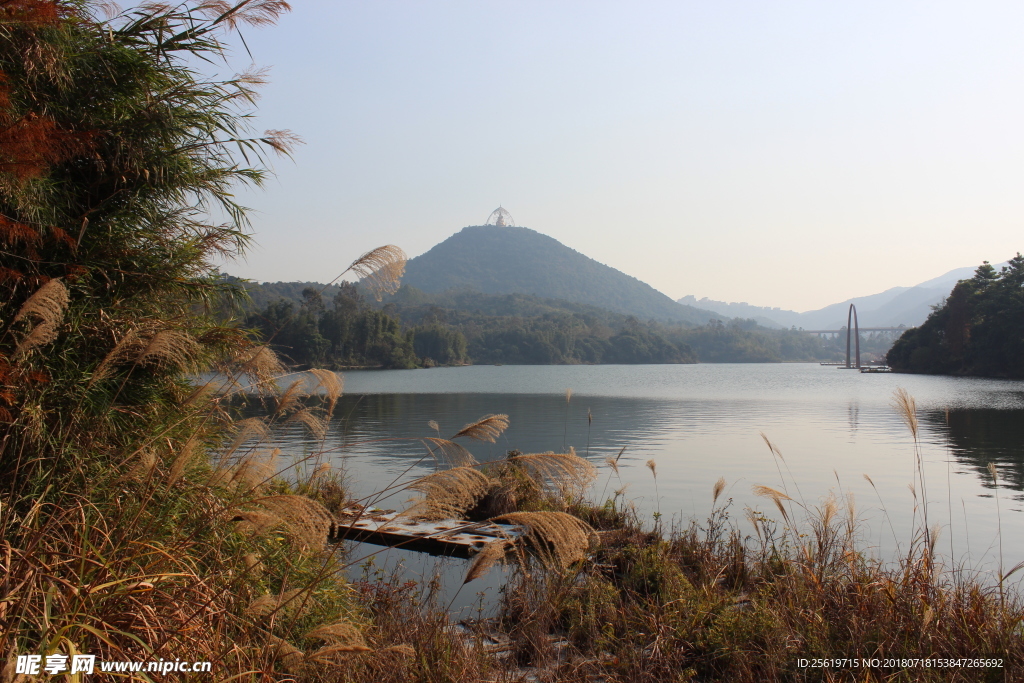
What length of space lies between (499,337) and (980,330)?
3217 inches

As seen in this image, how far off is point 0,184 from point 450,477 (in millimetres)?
2445

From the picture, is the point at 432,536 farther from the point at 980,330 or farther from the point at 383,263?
the point at 980,330

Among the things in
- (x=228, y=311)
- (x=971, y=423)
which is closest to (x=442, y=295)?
(x=971, y=423)

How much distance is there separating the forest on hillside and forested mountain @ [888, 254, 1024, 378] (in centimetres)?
5496

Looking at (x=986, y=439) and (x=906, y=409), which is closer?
(x=906, y=409)

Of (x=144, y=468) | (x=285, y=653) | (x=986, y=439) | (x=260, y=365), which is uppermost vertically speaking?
(x=260, y=365)

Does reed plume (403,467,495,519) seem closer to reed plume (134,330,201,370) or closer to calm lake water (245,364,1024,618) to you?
calm lake water (245,364,1024,618)

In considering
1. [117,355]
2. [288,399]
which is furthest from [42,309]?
[288,399]

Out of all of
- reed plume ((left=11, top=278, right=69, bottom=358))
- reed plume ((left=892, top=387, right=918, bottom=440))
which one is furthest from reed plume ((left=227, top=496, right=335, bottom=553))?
reed plume ((left=892, top=387, right=918, bottom=440))

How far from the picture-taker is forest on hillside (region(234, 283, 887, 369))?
78.1m

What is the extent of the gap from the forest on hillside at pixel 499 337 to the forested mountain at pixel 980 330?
55.0 metres

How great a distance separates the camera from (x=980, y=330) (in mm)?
54219

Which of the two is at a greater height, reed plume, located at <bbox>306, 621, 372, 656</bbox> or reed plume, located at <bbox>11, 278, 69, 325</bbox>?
reed plume, located at <bbox>11, 278, 69, 325</bbox>

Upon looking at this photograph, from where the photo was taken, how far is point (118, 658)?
2.12 m
